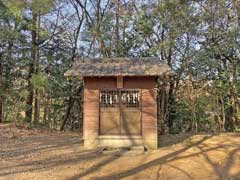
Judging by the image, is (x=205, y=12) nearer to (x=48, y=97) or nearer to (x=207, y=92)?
(x=207, y=92)

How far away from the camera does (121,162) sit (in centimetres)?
787

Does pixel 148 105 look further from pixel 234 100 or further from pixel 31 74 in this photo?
pixel 31 74

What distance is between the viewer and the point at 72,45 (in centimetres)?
1736

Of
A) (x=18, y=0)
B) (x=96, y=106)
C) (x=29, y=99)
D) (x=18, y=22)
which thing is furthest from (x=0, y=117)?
(x=96, y=106)

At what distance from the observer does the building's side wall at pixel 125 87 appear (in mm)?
9789

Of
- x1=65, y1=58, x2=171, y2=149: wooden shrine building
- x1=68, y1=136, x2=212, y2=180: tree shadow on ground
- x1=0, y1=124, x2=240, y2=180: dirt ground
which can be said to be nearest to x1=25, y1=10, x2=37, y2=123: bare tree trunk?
x1=0, y1=124, x2=240, y2=180: dirt ground

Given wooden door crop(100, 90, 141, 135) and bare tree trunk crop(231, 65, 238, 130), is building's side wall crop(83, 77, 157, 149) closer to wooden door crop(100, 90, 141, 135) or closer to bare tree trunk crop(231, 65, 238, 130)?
wooden door crop(100, 90, 141, 135)

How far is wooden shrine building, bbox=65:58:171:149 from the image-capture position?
9766 mm

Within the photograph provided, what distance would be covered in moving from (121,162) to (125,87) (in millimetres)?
2817

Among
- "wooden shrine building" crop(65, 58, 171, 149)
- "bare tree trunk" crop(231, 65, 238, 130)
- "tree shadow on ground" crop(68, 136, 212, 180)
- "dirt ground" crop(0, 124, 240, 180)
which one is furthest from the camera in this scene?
"bare tree trunk" crop(231, 65, 238, 130)

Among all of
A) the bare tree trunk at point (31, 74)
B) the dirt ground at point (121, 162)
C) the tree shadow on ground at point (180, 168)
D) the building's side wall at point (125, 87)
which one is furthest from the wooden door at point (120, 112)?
the bare tree trunk at point (31, 74)

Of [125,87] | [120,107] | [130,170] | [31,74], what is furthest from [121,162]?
[31,74]

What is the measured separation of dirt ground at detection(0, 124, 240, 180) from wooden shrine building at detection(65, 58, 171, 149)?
0.71 metres

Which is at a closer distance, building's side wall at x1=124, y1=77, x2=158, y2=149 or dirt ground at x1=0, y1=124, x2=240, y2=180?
dirt ground at x1=0, y1=124, x2=240, y2=180
